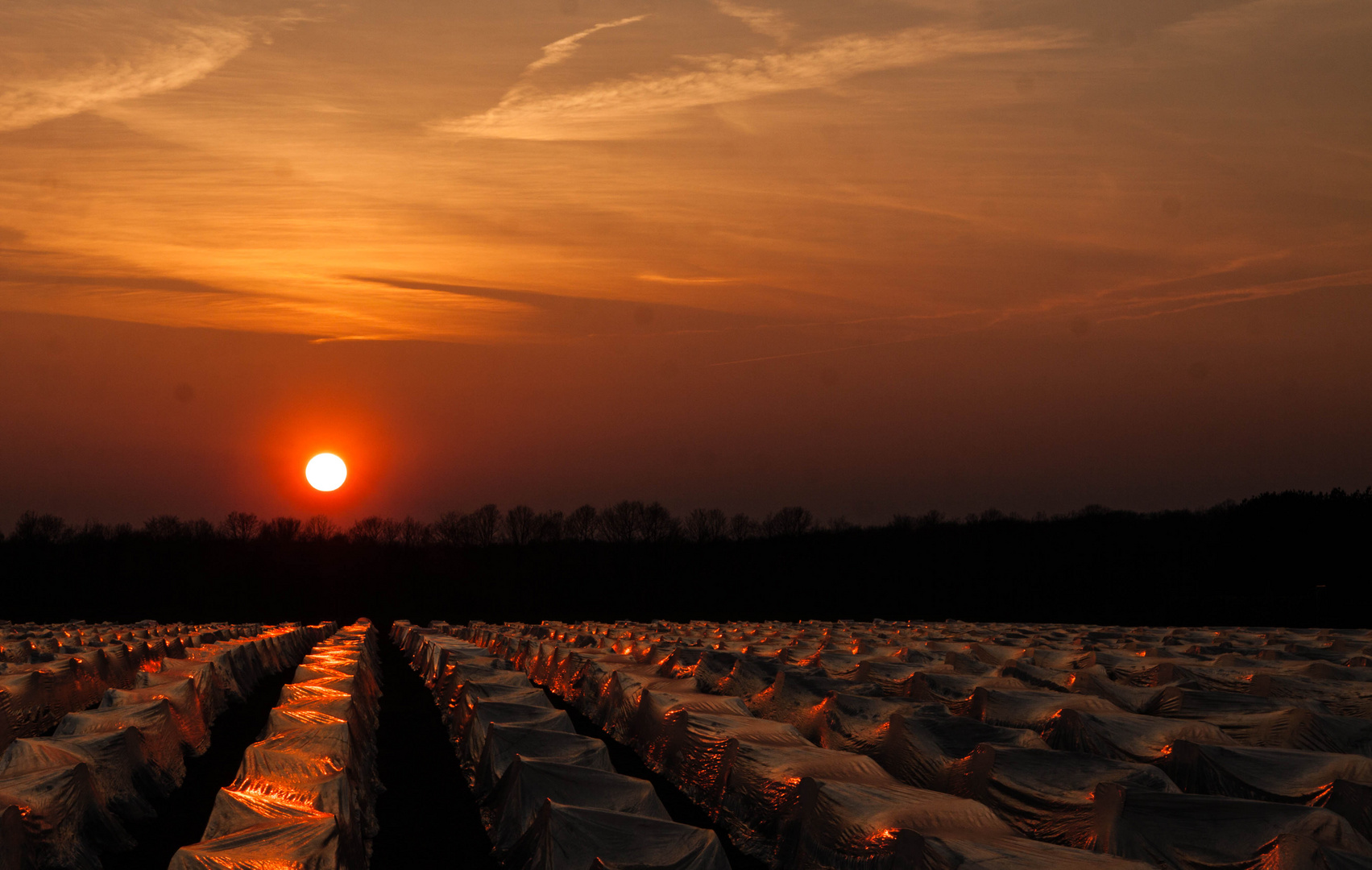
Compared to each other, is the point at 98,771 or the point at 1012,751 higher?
the point at 1012,751

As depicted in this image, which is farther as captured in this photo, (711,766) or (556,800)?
(711,766)

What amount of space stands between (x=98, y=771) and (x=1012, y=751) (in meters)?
18.2

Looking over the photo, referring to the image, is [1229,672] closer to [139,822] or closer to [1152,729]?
[1152,729]

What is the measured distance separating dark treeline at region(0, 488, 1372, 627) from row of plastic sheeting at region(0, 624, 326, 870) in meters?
98.6

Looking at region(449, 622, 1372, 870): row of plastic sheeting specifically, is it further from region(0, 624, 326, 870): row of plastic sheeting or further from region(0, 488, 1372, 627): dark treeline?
Answer: region(0, 488, 1372, 627): dark treeline

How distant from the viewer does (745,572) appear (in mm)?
165375

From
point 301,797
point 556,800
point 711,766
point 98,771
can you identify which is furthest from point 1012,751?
point 98,771

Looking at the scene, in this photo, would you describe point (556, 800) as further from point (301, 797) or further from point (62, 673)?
point (62, 673)

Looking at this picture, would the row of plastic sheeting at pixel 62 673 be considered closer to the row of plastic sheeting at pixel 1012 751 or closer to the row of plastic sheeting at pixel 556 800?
the row of plastic sheeting at pixel 556 800

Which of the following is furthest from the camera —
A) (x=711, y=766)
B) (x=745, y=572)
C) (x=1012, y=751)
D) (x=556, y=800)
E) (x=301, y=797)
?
(x=745, y=572)

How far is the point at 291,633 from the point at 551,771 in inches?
2409

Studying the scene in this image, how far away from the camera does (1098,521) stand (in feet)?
545

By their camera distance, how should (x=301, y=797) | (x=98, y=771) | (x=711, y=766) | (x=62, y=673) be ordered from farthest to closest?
(x=62, y=673), (x=711, y=766), (x=98, y=771), (x=301, y=797)

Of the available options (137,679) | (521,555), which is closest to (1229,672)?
(137,679)
